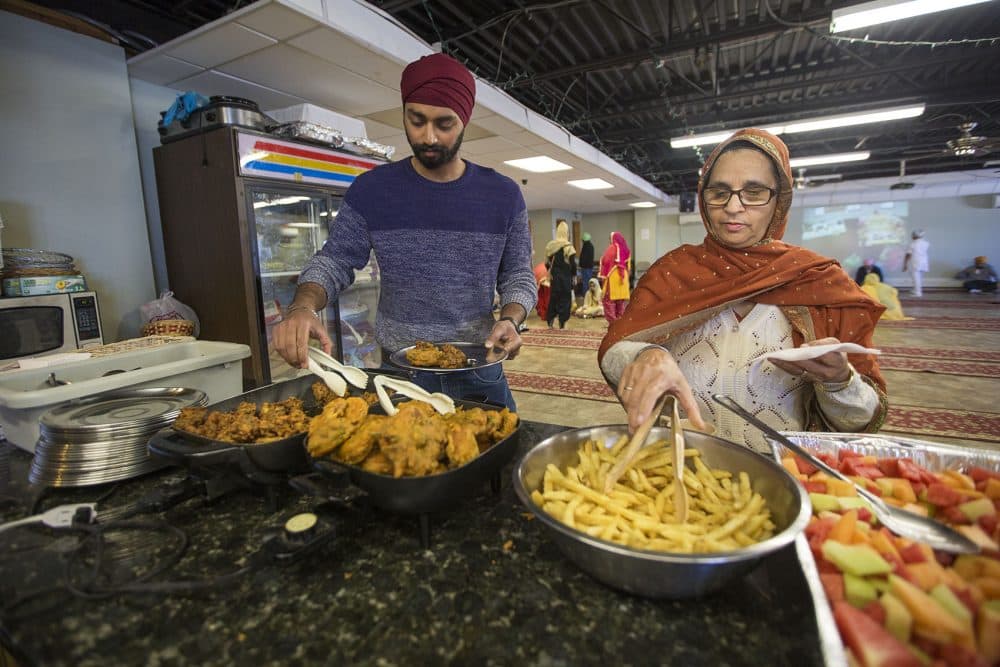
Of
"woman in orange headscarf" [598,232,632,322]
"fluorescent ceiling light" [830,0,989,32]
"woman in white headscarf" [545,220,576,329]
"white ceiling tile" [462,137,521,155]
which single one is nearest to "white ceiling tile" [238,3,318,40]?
"white ceiling tile" [462,137,521,155]

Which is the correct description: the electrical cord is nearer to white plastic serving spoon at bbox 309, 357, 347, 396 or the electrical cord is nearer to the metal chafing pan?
the metal chafing pan

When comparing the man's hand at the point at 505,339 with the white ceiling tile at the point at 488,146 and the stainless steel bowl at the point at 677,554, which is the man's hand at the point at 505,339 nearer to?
the stainless steel bowl at the point at 677,554

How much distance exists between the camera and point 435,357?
1.63 metres

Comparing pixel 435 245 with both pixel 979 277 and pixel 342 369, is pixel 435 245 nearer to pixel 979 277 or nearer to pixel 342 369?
pixel 342 369

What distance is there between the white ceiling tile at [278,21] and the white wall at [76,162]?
4.42ft

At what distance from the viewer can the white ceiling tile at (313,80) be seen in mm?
3689

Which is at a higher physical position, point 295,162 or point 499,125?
point 499,125

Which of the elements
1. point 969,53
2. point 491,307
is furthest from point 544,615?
point 969,53

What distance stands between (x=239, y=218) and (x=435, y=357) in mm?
2752

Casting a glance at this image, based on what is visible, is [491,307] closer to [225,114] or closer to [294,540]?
[294,540]

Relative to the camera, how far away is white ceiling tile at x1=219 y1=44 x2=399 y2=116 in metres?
3.69

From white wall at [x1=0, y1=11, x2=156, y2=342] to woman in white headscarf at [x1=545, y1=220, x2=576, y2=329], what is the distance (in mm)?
6911

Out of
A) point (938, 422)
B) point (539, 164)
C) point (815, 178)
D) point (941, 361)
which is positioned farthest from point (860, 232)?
point (938, 422)

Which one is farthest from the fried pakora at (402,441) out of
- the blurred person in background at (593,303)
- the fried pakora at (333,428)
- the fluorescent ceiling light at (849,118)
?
the blurred person in background at (593,303)
